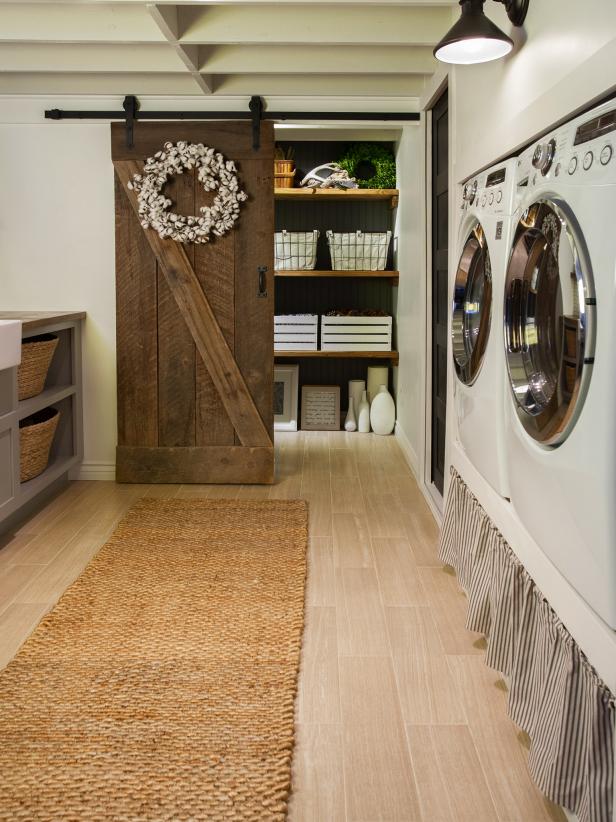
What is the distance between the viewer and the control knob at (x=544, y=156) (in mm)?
1817

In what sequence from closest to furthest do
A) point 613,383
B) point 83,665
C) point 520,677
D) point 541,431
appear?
point 613,383 < point 541,431 < point 520,677 < point 83,665

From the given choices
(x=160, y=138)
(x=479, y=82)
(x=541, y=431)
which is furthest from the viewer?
(x=160, y=138)

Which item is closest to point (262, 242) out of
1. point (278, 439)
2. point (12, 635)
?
point (278, 439)

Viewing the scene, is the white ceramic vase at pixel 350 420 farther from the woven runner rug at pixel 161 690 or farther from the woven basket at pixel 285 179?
the woven runner rug at pixel 161 690

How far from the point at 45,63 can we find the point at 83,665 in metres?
3.03

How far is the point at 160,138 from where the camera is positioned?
4.55 m

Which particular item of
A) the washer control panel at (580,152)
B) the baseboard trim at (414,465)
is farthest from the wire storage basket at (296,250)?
the washer control panel at (580,152)

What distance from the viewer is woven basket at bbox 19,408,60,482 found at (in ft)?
12.9

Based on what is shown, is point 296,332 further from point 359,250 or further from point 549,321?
point 549,321

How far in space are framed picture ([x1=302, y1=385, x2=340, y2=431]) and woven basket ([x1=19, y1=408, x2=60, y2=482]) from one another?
249cm

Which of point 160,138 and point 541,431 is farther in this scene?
point 160,138

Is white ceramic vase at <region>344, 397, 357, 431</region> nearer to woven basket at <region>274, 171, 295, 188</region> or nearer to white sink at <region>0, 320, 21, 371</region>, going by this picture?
woven basket at <region>274, 171, 295, 188</region>

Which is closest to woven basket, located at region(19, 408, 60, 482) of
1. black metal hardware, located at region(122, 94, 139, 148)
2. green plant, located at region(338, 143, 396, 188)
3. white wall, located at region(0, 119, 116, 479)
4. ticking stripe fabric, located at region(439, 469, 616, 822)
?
white wall, located at region(0, 119, 116, 479)

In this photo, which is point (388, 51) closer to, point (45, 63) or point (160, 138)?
point (160, 138)
